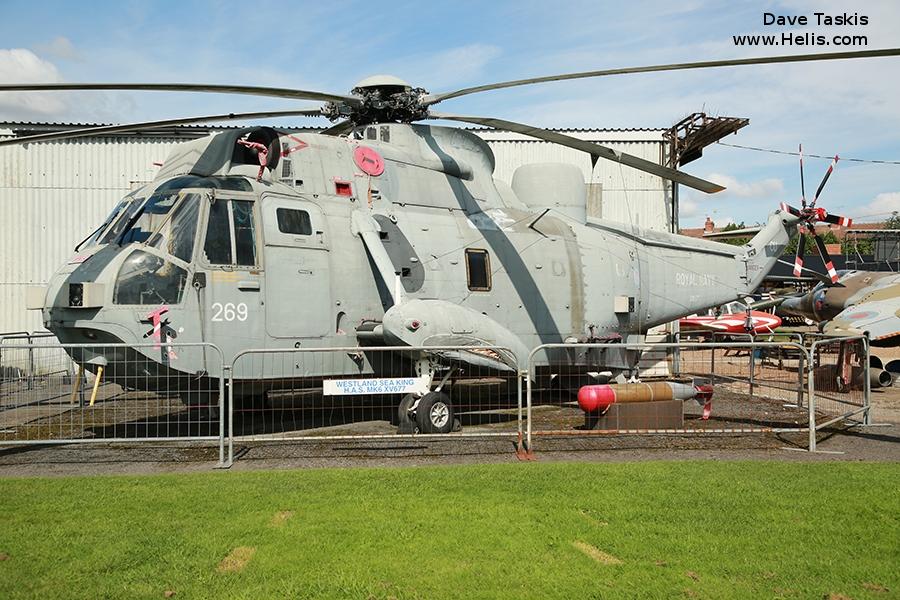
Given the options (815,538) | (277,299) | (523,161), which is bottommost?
(815,538)

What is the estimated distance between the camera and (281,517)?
6238mm

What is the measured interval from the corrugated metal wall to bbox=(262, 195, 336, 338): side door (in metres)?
12.4

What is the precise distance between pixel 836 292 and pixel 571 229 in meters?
12.7

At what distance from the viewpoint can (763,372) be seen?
69.5 feet

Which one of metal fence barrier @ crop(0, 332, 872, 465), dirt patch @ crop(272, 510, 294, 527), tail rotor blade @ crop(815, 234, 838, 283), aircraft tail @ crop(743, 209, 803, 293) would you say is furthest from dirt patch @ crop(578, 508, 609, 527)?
tail rotor blade @ crop(815, 234, 838, 283)

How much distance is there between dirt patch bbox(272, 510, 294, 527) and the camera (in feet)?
19.9

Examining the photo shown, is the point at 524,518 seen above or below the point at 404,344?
below

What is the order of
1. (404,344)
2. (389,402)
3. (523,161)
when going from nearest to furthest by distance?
(404,344)
(389,402)
(523,161)

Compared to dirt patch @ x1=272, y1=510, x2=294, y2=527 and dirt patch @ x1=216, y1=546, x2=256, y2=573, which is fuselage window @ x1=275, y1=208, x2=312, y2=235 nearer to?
dirt patch @ x1=272, y1=510, x2=294, y2=527

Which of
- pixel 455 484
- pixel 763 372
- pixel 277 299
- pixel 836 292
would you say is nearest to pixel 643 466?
pixel 455 484

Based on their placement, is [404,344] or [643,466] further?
[404,344]

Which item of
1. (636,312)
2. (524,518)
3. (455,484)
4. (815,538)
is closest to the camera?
(815,538)

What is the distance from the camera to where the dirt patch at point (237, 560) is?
5.00 m

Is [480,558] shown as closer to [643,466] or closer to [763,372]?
[643,466]
